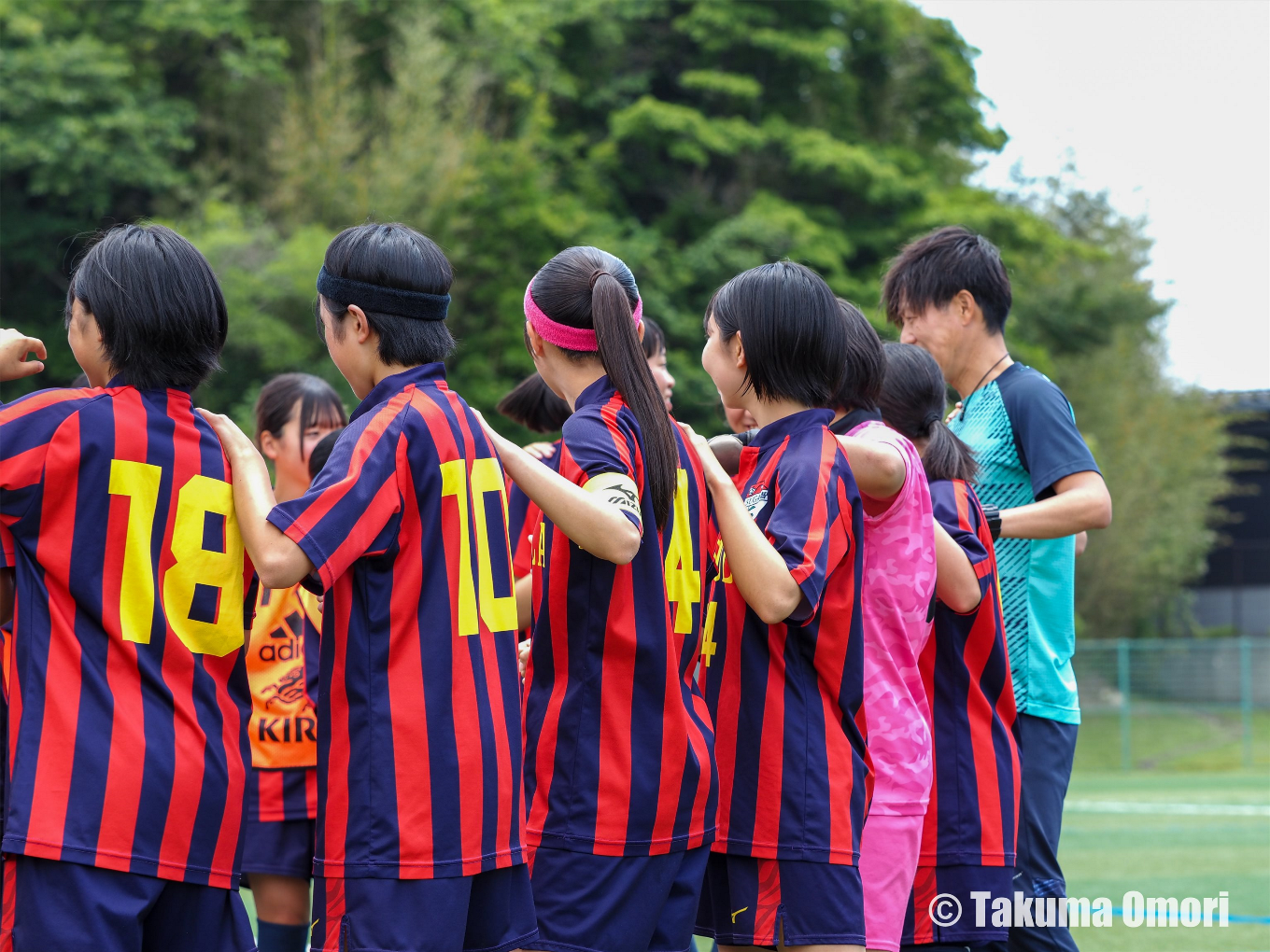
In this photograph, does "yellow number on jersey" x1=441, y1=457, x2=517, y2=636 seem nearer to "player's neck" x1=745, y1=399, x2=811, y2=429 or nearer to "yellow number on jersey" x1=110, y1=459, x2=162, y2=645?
"yellow number on jersey" x1=110, y1=459, x2=162, y2=645

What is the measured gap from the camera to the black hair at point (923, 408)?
11.7 ft

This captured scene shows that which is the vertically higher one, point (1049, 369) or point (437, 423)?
point (1049, 369)

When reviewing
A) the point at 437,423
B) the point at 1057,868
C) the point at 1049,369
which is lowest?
the point at 1057,868

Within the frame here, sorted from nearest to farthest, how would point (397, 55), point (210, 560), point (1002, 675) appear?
1. point (210, 560)
2. point (1002, 675)
3. point (397, 55)

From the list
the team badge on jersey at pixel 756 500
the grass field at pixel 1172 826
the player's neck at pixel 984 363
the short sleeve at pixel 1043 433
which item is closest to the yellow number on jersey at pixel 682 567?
the team badge on jersey at pixel 756 500

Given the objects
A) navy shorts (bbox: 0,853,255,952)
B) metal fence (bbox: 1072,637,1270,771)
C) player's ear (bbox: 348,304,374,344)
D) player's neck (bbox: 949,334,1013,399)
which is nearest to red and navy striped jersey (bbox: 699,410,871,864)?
player's ear (bbox: 348,304,374,344)

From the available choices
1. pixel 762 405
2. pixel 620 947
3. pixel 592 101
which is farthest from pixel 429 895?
pixel 592 101

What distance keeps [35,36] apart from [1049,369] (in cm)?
2014

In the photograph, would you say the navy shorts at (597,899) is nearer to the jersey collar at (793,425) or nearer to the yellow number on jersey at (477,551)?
the yellow number on jersey at (477,551)

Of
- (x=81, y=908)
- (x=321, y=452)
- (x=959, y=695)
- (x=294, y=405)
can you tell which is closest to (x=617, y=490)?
(x=81, y=908)

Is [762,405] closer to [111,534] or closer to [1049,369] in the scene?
[111,534]

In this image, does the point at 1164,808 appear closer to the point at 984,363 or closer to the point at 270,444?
the point at 984,363

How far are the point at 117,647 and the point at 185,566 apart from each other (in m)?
0.21

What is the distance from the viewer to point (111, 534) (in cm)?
245
